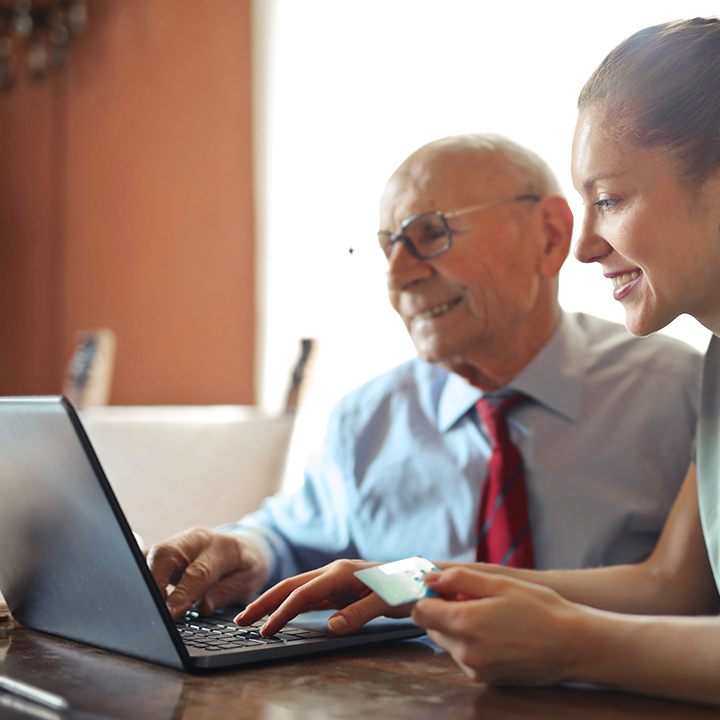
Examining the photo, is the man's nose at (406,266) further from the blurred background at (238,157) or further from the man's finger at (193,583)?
the blurred background at (238,157)

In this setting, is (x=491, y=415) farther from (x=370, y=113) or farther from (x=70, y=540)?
(x=370, y=113)

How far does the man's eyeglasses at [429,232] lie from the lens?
136 centimetres

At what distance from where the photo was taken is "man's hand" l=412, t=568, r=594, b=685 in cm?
63

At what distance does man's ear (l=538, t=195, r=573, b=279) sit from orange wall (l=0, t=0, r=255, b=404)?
1952mm

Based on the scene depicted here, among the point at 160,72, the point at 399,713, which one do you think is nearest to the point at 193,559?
the point at 399,713

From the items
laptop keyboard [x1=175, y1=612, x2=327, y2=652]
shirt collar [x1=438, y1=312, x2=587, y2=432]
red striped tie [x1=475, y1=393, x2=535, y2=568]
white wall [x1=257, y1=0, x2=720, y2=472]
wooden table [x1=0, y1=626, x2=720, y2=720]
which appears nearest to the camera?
wooden table [x1=0, y1=626, x2=720, y2=720]

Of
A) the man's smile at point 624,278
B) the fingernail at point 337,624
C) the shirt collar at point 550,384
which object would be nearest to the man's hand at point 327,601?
the fingernail at point 337,624

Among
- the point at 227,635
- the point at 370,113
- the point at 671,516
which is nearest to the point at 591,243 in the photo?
the point at 671,516

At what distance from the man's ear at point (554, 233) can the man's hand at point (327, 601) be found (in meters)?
0.75

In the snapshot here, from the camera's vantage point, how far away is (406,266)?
54.6 inches

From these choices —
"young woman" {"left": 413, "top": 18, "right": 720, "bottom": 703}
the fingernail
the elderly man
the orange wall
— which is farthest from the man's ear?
the orange wall

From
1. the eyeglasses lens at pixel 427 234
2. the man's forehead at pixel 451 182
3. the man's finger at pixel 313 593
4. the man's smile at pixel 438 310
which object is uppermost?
the man's forehead at pixel 451 182

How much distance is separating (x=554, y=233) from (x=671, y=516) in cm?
58

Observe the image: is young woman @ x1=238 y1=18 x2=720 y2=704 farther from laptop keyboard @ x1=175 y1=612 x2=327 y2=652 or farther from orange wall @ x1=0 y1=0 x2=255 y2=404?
orange wall @ x1=0 y1=0 x2=255 y2=404
